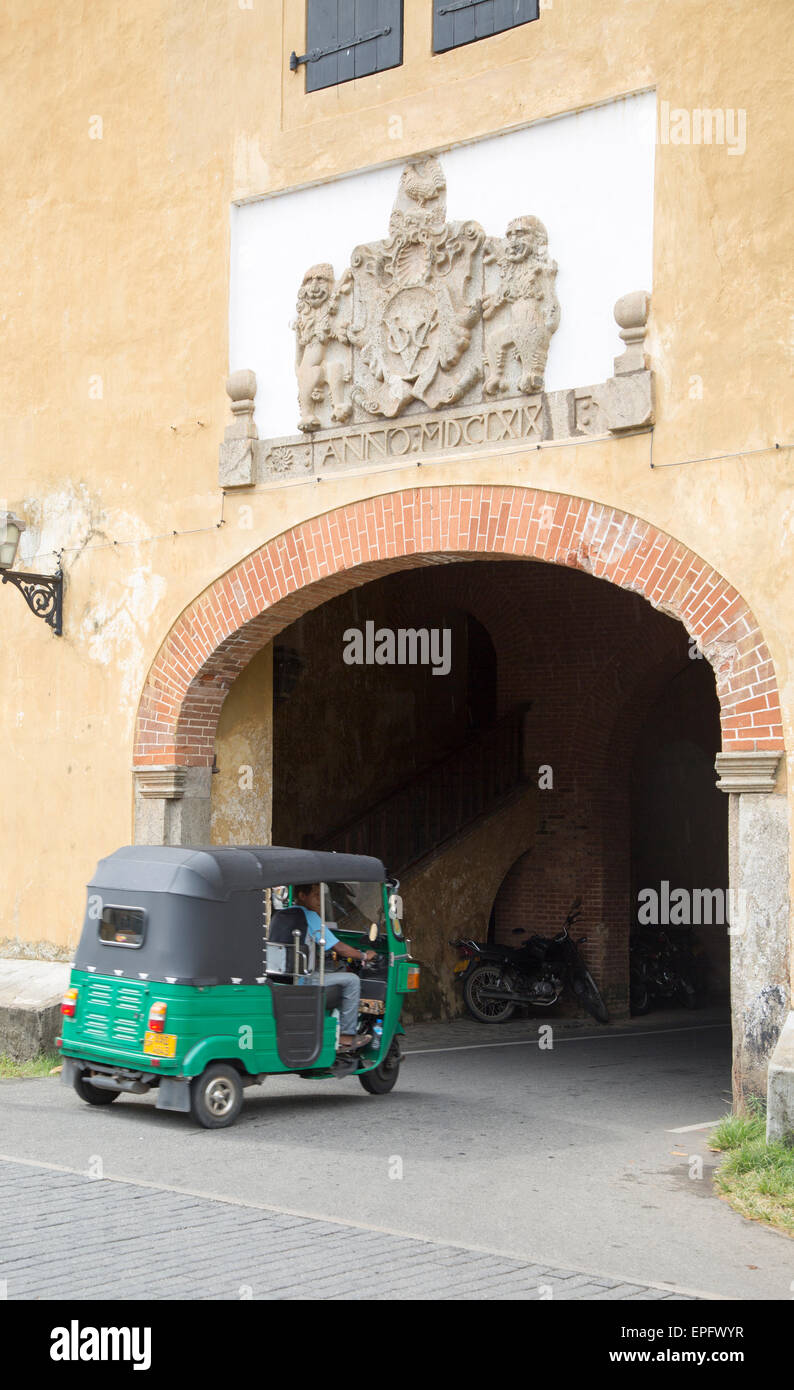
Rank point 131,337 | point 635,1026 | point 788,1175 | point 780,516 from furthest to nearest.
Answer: point 635,1026, point 131,337, point 780,516, point 788,1175

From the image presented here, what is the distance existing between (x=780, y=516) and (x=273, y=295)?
4577mm

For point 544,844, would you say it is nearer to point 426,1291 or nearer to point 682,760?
point 682,760

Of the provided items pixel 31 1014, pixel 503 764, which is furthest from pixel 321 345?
pixel 503 764

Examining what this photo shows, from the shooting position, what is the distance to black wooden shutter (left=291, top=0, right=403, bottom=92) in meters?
10.8

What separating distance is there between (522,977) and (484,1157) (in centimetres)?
692

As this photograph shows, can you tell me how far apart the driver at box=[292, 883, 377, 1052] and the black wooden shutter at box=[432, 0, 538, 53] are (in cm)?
594

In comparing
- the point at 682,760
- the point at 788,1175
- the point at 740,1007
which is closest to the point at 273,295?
the point at 740,1007

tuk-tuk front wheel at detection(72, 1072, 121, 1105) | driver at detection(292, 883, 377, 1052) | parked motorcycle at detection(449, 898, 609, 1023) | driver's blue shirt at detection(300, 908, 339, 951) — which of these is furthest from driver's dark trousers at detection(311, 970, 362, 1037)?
parked motorcycle at detection(449, 898, 609, 1023)

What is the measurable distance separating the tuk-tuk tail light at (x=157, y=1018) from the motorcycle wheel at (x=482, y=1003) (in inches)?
265

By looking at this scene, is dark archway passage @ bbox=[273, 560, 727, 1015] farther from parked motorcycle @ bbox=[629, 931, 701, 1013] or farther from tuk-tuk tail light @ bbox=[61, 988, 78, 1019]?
tuk-tuk tail light @ bbox=[61, 988, 78, 1019]

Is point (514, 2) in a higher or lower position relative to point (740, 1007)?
higher

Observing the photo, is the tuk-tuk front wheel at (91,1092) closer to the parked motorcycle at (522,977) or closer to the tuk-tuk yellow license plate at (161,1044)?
the tuk-tuk yellow license plate at (161,1044)

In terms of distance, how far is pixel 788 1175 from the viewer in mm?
7332

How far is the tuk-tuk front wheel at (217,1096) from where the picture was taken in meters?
8.52
